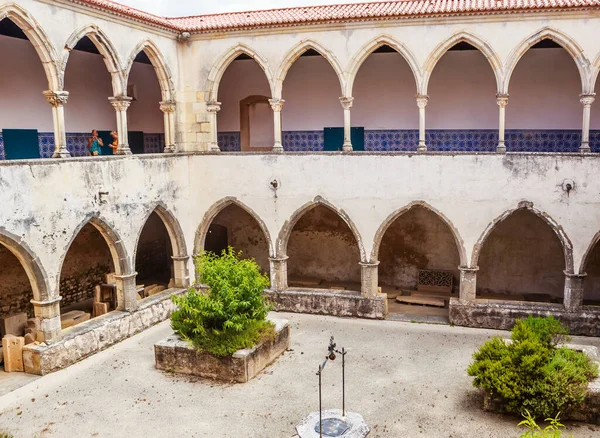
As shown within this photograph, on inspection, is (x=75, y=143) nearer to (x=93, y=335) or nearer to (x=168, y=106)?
(x=168, y=106)

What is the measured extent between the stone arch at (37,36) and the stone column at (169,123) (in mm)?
3672

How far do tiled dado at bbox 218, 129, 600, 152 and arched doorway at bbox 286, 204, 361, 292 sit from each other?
2.21 meters

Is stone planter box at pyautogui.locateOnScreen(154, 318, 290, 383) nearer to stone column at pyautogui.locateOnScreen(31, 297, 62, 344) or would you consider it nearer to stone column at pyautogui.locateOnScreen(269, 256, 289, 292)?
stone column at pyautogui.locateOnScreen(31, 297, 62, 344)

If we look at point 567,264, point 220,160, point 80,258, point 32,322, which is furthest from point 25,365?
point 567,264

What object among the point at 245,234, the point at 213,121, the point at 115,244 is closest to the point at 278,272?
the point at 245,234

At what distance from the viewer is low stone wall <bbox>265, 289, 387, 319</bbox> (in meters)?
14.5

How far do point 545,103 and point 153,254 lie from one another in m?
12.6

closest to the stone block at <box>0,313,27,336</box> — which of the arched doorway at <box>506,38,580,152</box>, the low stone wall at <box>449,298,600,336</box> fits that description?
the low stone wall at <box>449,298,600,336</box>

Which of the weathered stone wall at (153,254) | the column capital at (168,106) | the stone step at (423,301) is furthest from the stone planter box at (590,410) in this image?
the weathered stone wall at (153,254)

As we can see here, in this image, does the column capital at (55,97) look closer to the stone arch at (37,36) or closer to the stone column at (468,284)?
the stone arch at (37,36)

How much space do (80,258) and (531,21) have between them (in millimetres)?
13068

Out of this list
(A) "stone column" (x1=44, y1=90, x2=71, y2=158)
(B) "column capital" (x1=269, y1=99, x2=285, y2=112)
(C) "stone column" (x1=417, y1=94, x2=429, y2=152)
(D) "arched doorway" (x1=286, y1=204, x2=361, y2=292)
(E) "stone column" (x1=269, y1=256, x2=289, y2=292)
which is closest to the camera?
(A) "stone column" (x1=44, y1=90, x2=71, y2=158)

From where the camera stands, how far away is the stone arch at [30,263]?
10750 millimetres

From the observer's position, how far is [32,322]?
13.1 m
